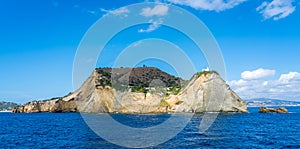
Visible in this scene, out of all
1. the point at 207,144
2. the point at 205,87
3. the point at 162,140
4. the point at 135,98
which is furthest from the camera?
the point at 135,98

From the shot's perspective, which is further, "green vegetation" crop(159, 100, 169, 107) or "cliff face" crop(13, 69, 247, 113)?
"green vegetation" crop(159, 100, 169, 107)

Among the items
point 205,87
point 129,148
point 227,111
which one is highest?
point 205,87

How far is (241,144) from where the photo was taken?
51.9 metres

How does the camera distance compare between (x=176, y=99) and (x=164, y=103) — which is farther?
(x=164, y=103)

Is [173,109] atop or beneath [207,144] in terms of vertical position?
atop

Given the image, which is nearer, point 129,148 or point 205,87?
point 129,148

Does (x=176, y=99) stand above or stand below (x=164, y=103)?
above

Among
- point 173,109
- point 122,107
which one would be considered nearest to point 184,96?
point 173,109

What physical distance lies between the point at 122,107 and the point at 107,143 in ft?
409

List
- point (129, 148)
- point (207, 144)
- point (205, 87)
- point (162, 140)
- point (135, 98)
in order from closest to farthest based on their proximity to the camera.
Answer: point (129, 148) → point (207, 144) → point (162, 140) → point (205, 87) → point (135, 98)

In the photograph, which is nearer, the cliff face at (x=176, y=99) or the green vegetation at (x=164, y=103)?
the cliff face at (x=176, y=99)

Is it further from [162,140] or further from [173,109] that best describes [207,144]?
[173,109]

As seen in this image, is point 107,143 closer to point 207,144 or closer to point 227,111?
point 207,144

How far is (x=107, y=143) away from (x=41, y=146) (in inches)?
422
